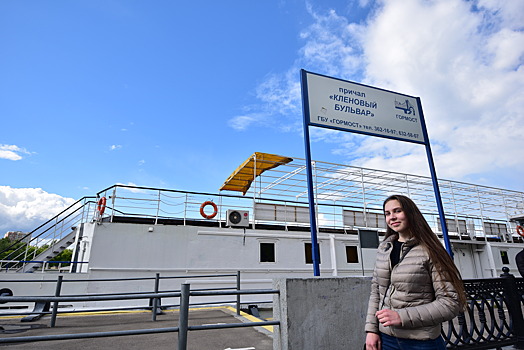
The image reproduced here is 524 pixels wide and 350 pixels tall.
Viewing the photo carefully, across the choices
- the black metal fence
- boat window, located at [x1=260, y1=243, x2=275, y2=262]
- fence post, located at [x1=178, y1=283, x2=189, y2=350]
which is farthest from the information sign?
boat window, located at [x1=260, y1=243, x2=275, y2=262]

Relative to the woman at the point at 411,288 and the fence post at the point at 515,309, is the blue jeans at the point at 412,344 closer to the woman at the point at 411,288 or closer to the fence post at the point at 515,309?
the woman at the point at 411,288

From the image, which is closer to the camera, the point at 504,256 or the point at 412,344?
the point at 412,344

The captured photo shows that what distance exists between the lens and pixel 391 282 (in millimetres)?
2053

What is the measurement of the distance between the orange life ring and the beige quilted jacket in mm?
9630

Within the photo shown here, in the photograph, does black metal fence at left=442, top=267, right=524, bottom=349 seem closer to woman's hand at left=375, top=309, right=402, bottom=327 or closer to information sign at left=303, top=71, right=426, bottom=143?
woman's hand at left=375, top=309, right=402, bottom=327

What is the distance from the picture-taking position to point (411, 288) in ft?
6.31

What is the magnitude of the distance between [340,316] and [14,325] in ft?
22.8

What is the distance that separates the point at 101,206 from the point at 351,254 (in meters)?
9.85

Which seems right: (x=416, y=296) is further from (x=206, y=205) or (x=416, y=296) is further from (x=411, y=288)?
(x=206, y=205)

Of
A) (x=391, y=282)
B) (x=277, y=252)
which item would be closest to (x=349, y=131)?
(x=391, y=282)

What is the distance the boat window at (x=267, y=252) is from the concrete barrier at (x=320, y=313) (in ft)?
25.2

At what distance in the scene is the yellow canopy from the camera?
12.8 m

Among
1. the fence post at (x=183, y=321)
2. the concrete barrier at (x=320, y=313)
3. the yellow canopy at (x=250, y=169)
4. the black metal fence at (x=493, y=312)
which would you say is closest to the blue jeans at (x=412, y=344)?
the concrete barrier at (x=320, y=313)

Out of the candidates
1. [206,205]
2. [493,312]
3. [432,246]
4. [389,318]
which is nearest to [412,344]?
[389,318]
